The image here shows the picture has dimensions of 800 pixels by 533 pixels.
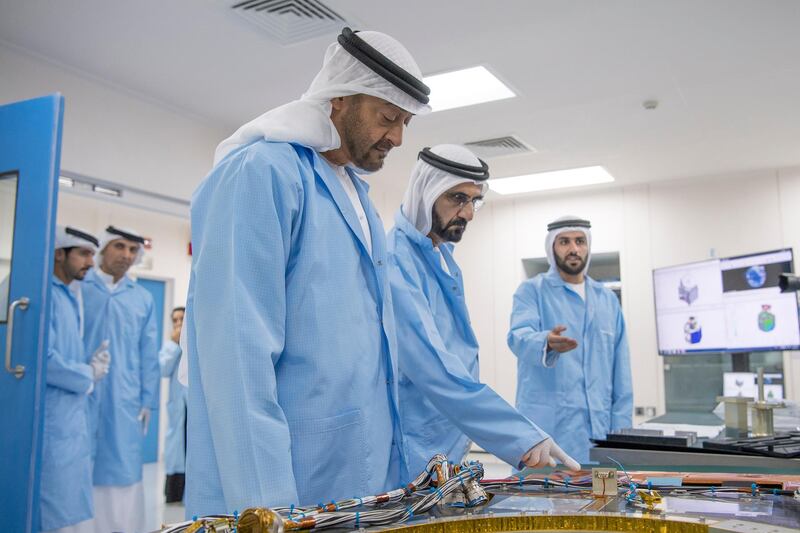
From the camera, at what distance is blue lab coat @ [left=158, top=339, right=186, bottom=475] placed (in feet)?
18.3

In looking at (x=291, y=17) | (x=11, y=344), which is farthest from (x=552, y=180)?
(x=11, y=344)

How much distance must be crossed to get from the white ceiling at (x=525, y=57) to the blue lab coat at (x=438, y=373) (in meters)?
1.73

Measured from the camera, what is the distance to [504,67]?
4.36 meters

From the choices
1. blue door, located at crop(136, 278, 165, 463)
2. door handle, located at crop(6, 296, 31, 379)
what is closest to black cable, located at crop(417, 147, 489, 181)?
door handle, located at crop(6, 296, 31, 379)

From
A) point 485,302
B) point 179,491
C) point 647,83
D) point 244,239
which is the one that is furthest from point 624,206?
point 244,239

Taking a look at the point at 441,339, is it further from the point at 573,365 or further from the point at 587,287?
the point at 587,287

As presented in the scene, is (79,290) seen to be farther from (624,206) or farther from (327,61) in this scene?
(624,206)

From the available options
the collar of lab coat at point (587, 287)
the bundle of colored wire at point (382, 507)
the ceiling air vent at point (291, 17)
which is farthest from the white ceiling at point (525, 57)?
the bundle of colored wire at point (382, 507)

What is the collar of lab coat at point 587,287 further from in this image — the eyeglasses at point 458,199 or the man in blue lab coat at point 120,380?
the man in blue lab coat at point 120,380

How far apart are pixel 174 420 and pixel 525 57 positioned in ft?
13.6

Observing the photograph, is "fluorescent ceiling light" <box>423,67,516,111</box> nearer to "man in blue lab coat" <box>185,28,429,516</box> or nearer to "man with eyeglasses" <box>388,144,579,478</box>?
"man with eyeglasses" <box>388,144,579,478</box>

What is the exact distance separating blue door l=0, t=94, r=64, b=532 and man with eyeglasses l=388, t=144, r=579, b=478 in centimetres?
155

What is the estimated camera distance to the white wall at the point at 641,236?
21.5 feet

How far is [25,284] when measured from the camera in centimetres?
290
